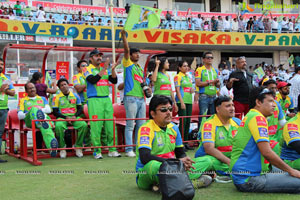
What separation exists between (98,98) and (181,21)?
18.6 m

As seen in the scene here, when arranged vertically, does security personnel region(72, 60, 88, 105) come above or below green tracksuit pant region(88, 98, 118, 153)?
above

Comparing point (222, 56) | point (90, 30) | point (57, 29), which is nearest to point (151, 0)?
point (222, 56)

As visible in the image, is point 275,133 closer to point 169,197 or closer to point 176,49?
point 169,197

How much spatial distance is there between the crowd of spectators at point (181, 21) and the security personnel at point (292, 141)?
15602mm

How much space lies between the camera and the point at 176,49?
26.7 m

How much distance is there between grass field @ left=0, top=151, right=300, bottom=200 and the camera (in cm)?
402

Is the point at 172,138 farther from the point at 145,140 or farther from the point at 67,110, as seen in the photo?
the point at 67,110

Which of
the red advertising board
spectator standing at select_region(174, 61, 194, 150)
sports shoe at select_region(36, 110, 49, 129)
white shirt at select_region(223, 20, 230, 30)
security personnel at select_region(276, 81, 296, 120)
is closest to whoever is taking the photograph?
sports shoe at select_region(36, 110, 49, 129)

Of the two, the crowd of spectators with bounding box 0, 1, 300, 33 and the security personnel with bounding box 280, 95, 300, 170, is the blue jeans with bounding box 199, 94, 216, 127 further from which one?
the crowd of spectators with bounding box 0, 1, 300, 33

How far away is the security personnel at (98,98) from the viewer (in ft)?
22.5

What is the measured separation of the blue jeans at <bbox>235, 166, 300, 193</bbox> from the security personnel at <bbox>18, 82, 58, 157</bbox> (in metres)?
4.02

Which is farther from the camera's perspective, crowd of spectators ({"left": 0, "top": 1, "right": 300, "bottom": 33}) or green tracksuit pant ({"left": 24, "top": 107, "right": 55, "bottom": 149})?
crowd of spectators ({"left": 0, "top": 1, "right": 300, "bottom": 33})

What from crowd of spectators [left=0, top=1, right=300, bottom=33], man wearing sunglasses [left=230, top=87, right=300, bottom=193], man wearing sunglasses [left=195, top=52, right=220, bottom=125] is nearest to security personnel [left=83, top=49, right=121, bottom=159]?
man wearing sunglasses [left=195, top=52, right=220, bottom=125]

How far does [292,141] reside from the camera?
4.02 meters
